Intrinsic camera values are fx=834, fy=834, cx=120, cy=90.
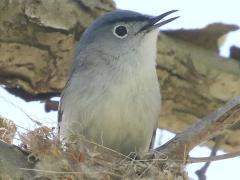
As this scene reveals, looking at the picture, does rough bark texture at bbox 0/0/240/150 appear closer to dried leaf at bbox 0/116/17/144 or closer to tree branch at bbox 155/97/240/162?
dried leaf at bbox 0/116/17/144

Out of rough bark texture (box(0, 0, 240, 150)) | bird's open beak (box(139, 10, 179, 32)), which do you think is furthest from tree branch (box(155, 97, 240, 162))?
rough bark texture (box(0, 0, 240, 150))

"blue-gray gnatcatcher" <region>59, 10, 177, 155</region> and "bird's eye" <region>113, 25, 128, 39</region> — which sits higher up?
"bird's eye" <region>113, 25, 128, 39</region>

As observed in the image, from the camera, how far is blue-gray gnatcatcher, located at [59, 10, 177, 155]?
3441 millimetres

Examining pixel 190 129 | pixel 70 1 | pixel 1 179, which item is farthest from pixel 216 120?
pixel 70 1

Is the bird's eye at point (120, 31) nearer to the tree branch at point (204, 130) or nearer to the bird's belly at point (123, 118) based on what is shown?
the bird's belly at point (123, 118)

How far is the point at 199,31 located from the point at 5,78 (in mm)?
1020

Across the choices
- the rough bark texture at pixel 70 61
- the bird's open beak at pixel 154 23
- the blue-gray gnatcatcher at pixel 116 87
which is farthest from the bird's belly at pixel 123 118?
the rough bark texture at pixel 70 61

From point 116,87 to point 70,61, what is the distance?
26.2 inches

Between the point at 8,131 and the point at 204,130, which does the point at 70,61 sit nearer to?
the point at 8,131

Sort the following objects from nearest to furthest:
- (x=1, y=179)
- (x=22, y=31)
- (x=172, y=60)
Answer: (x=1, y=179) < (x=22, y=31) < (x=172, y=60)

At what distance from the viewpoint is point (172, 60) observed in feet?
13.7

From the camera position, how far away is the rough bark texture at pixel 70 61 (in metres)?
3.85

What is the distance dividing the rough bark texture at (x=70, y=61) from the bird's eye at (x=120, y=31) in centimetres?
34

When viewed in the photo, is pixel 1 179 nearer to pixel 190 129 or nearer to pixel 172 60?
pixel 190 129
